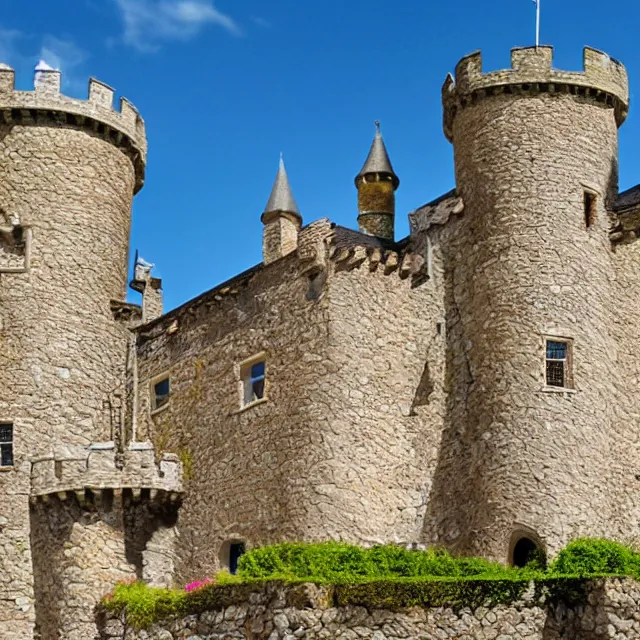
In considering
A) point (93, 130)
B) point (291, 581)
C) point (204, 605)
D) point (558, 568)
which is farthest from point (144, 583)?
point (93, 130)

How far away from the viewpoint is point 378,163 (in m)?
40.5

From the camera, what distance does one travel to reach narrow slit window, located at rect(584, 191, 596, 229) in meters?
32.0

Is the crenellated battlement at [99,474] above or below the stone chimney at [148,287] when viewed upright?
below

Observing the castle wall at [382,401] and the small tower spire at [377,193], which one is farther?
the small tower spire at [377,193]

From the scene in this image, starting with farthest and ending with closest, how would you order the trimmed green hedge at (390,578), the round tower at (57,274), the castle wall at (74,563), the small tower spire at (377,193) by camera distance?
1. the small tower spire at (377,193)
2. the round tower at (57,274)
3. the castle wall at (74,563)
4. the trimmed green hedge at (390,578)

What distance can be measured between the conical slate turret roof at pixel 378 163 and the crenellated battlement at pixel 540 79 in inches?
264

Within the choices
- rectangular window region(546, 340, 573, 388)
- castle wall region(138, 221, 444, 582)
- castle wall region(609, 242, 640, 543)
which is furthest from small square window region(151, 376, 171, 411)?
castle wall region(609, 242, 640, 543)

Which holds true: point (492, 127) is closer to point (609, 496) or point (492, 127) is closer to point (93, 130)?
point (609, 496)

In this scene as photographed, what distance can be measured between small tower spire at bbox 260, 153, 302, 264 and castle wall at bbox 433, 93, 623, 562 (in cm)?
540

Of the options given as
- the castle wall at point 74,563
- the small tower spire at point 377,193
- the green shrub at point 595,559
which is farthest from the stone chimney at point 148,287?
the green shrub at point 595,559

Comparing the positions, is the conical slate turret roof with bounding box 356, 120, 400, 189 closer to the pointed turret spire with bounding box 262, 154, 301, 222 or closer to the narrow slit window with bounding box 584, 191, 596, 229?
the pointed turret spire with bounding box 262, 154, 301, 222

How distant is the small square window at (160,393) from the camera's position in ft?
122

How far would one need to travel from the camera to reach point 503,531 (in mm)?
29234

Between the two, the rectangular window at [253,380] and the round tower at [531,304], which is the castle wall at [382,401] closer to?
the round tower at [531,304]
